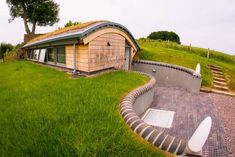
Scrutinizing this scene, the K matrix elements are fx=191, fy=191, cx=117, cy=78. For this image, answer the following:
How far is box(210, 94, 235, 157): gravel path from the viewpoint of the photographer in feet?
20.4

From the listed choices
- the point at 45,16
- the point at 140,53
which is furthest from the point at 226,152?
the point at 45,16

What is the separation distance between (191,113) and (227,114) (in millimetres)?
1751

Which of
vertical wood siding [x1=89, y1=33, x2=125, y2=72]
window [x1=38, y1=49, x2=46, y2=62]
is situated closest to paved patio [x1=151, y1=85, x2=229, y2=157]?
vertical wood siding [x1=89, y1=33, x2=125, y2=72]

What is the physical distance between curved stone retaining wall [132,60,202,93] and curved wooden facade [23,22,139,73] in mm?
1554

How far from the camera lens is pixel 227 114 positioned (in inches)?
352

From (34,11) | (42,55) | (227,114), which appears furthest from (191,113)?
(34,11)

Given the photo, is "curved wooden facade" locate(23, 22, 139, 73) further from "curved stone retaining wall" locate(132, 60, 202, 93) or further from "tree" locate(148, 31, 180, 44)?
"tree" locate(148, 31, 180, 44)

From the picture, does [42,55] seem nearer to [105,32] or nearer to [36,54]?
[36,54]

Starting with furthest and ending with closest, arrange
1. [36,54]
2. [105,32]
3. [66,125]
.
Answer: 1. [36,54]
2. [105,32]
3. [66,125]

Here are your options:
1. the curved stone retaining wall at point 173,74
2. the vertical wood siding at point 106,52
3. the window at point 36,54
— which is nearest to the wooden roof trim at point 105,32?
the vertical wood siding at point 106,52

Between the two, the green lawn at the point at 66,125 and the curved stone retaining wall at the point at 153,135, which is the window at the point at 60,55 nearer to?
the green lawn at the point at 66,125

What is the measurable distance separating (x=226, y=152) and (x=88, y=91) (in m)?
5.03

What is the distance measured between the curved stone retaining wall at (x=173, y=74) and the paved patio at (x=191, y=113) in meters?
0.59

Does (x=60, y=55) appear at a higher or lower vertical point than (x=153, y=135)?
higher
